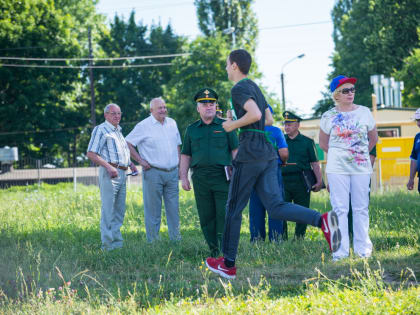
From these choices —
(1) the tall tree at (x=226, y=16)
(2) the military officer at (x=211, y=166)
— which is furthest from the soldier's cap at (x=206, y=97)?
(1) the tall tree at (x=226, y=16)

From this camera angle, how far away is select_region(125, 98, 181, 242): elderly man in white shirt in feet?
24.4

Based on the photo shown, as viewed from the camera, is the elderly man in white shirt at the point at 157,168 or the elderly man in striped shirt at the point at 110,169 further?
the elderly man in white shirt at the point at 157,168

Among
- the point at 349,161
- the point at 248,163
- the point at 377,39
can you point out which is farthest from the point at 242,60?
the point at 377,39

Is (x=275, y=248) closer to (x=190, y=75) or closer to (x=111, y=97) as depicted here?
(x=190, y=75)

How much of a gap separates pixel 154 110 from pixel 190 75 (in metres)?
22.9

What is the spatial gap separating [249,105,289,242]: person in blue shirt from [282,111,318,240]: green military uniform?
258 millimetres

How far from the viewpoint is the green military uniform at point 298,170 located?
737cm

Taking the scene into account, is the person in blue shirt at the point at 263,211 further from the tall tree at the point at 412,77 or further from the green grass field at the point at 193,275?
the tall tree at the point at 412,77

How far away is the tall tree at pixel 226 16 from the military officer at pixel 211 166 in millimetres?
37403

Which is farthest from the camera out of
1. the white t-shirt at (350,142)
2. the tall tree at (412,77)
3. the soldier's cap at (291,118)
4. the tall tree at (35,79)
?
the tall tree at (35,79)

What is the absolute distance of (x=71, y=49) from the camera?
113 feet

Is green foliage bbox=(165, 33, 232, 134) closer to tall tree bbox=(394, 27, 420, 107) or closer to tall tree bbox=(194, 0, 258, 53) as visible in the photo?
tall tree bbox=(394, 27, 420, 107)

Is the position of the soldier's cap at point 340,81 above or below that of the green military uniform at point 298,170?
above

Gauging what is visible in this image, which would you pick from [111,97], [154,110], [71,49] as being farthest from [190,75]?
[154,110]
